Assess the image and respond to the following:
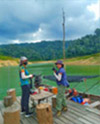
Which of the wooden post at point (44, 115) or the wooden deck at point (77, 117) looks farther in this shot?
the wooden deck at point (77, 117)

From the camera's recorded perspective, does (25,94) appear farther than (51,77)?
No

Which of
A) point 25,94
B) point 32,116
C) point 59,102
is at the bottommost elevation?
point 32,116

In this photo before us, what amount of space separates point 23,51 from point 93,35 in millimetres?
88012

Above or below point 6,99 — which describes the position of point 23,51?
A: above

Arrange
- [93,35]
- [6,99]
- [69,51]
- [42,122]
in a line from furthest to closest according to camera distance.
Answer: [93,35] < [69,51] < [6,99] < [42,122]

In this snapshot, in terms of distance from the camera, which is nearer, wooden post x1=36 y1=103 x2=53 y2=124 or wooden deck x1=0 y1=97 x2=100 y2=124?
wooden post x1=36 y1=103 x2=53 y2=124

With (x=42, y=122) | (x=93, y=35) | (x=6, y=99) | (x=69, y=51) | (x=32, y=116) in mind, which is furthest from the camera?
(x=93, y=35)

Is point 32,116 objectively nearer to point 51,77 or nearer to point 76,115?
point 76,115

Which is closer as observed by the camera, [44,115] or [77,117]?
[44,115]

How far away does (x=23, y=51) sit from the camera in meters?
170

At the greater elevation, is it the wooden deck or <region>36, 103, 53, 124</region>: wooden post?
<region>36, 103, 53, 124</region>: wooden post

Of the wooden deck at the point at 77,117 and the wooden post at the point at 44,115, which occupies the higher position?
the wooden post at the point at 44,115

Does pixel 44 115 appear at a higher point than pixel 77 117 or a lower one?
higher

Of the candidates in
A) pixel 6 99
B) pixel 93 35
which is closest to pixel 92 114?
pixel 6 99
